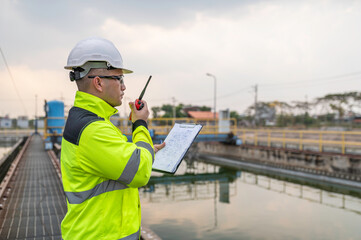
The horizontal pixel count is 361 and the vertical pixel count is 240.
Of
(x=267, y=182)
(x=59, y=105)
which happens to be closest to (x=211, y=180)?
(x=267, y=182)

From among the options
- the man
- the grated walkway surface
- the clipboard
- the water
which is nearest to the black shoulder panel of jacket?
the man

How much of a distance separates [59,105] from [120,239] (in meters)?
19.7

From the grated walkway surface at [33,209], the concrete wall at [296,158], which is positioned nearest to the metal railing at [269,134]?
the concrete wall at [296,158]

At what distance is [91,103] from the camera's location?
1.44m

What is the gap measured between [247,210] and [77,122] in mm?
8184

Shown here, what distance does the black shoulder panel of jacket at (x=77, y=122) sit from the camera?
135 cm

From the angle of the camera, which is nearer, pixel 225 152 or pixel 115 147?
pixel 115 147

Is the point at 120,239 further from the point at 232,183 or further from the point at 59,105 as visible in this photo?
the point at 59,105

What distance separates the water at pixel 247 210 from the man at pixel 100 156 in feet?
18.3

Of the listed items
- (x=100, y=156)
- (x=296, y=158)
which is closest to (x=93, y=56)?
(x=100, y=156)

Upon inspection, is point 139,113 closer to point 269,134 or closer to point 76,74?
point 76,74

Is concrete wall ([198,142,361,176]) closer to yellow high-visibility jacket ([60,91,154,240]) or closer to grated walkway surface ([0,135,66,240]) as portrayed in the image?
grated walkway surface ([0,135,66,240])

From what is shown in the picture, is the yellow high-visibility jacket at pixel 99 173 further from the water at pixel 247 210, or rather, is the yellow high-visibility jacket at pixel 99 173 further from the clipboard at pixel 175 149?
the water at pixel 247 210

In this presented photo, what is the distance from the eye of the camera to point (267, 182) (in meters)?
12.9
